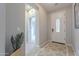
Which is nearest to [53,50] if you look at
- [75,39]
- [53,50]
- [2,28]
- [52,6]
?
[53,50]

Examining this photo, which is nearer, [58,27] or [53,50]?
[53,50]

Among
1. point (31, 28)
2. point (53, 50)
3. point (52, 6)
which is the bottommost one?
point (53, 50)

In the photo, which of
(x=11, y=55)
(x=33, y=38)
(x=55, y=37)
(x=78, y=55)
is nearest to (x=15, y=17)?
(x=33, y=38)

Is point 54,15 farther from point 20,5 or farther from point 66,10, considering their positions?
point 20,5

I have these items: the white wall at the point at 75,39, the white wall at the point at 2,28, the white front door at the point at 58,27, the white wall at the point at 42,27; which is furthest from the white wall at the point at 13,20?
the white wall at the point at 75,39

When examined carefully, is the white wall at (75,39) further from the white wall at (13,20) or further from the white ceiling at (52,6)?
the white wall at (13,20)

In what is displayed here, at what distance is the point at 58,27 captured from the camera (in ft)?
5.30

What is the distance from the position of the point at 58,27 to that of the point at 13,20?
0.61 meters

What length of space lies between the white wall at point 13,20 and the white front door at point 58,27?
41cm

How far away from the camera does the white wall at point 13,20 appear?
4.76 feet

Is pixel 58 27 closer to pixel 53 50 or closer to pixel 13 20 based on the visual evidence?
pixel 53 50

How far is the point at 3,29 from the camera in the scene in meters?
1.43

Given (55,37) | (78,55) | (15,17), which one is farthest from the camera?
(55,37)

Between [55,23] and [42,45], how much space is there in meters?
0.35
